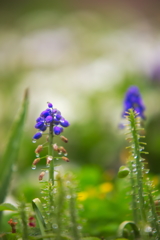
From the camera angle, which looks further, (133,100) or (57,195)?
(133,100)

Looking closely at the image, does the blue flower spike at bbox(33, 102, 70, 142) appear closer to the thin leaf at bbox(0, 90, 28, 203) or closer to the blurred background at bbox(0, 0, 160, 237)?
the thin leaf at bbox(0, 90, 28, 203)

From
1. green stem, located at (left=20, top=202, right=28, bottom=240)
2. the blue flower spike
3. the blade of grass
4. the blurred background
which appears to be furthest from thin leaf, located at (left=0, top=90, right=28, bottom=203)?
the blurred background

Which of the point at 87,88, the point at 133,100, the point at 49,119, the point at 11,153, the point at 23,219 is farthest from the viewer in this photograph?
the point at 87,88

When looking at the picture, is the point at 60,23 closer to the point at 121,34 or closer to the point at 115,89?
the point at 121,34

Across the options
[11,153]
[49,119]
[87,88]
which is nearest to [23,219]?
[49,119]

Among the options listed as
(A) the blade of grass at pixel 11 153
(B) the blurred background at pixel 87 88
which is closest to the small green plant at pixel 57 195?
(A) the blade of grass at pixel 11 153

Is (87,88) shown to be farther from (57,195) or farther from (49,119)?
(57,195)

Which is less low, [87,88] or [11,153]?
[87,88]

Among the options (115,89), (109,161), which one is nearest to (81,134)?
(109,161)

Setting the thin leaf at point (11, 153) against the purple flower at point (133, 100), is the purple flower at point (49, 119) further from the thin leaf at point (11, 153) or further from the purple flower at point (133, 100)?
the purple flower at point (133, 100)
